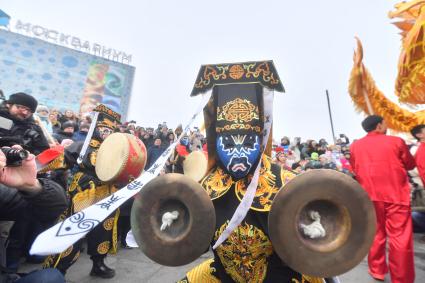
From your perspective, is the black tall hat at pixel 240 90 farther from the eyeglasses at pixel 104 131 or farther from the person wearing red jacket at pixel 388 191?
the eyeglasses at pixel 104 131

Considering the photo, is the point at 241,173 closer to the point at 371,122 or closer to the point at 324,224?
the point at 324,224

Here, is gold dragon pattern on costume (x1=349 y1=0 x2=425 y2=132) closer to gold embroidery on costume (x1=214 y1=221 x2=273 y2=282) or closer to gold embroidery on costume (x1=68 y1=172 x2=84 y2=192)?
gold embroidery on costume (x1=214 y1=221 x2=273 y2=282)

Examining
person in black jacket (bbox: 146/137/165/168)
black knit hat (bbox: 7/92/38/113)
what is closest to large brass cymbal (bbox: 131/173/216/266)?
black knit hat (bbox: 7/92/38/113)

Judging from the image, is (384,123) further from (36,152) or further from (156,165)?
(36,152)

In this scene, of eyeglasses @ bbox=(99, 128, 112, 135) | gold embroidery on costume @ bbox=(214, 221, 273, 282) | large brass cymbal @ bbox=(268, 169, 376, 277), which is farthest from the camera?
eyeglasses @ bbox=(99, 128, 112, 135)

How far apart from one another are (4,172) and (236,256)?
1196 millimetres

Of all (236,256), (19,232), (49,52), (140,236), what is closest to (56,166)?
(19,232)

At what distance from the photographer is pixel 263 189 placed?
1657 mm

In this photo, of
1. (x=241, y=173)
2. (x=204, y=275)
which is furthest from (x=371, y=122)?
(x=204, y=275)

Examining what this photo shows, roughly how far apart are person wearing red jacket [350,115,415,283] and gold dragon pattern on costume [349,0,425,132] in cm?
29

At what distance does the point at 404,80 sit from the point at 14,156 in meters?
3.74

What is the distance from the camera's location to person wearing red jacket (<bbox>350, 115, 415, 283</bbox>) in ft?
9.94

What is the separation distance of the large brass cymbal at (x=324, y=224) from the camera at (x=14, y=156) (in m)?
1.10

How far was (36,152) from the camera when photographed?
252cm
